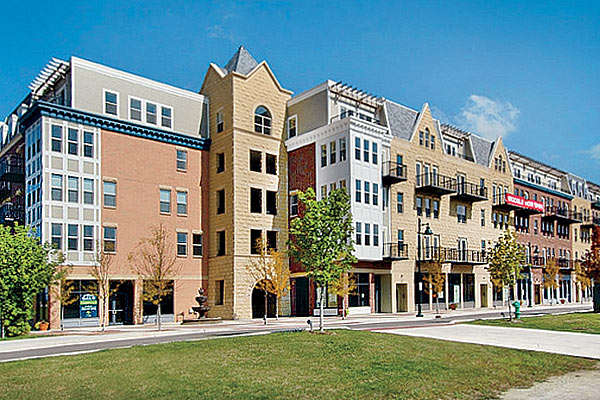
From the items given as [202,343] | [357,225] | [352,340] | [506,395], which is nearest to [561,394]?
[506,395]

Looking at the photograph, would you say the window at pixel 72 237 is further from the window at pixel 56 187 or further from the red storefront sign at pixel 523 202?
the red storefront sign at pixel 523 202

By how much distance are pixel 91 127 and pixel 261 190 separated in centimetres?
1313

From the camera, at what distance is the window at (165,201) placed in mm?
43906

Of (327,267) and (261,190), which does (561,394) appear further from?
(261,190)

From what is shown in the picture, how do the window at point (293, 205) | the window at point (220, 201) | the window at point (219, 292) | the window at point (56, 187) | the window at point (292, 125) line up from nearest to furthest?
the window at point (56, 187) < the window at point (219, 292) < the window at point (220, 201) < the window at point (293, 205) < the window at point (292, 125)

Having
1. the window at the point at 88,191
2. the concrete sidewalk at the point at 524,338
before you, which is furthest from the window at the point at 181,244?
the concrete sidewalk at the point at 524,338

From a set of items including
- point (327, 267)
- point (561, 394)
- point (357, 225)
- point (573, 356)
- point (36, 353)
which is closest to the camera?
point (561, 394)

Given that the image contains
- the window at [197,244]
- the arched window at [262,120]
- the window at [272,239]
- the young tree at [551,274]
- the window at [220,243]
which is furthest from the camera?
the young tree at [551,274]

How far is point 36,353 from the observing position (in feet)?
69.4

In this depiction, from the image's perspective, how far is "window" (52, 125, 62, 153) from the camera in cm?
3909

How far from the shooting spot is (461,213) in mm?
57094

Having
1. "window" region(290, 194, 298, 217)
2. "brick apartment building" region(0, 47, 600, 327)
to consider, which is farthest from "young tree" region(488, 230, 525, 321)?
"window" region(290, 194, 298, 217)

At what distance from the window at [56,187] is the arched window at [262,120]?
15.1 metres

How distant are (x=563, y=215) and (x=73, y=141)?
58.5 metres
